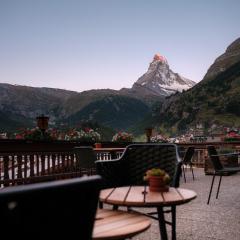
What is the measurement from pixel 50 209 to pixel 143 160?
2.86 m

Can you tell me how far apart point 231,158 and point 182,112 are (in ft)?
292

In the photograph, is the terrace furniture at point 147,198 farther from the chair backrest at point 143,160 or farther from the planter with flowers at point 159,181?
the chair backrest at point 143,160

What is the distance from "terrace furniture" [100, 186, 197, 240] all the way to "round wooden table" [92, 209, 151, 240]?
0.19 m

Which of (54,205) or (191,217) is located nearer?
(54,205)

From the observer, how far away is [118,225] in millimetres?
1949

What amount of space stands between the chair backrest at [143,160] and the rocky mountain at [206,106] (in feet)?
246

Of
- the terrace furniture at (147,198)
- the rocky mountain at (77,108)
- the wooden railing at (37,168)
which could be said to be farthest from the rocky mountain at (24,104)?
the terrace furniture at (147,198)

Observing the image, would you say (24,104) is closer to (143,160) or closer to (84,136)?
(84,136)

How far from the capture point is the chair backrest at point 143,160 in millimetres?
3824

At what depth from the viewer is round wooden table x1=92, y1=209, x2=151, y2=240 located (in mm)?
1766

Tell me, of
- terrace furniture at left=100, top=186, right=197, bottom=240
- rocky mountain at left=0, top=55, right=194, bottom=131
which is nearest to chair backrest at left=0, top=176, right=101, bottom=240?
terrace furniture at left=100, top=186, right=197, bottom=240

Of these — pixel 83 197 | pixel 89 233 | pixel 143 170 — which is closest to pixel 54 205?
pixel 83 197

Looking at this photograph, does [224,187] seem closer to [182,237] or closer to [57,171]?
[57,171]

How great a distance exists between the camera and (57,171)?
838 centimetres
